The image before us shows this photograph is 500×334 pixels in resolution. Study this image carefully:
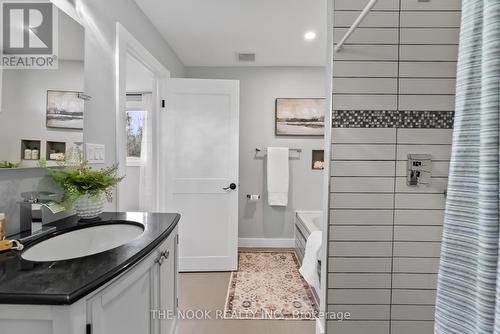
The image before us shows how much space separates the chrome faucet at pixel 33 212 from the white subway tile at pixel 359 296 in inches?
57.9

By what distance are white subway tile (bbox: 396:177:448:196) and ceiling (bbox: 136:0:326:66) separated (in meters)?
1.43

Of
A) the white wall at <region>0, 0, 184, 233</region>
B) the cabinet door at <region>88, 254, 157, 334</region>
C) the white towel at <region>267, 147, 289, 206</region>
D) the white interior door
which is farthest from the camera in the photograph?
the white towel at <region>267, 147, 289, 206</region>

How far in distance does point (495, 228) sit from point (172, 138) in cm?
260

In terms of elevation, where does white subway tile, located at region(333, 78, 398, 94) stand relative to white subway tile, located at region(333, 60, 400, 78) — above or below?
below

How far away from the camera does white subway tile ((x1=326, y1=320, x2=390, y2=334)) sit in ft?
5.08

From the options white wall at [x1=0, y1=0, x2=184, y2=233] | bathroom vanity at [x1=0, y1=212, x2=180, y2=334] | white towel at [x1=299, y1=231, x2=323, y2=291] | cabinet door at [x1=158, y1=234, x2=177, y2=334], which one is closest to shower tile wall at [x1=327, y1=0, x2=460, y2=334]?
white towel at [x1=299, y1=231, x2=323, y2=291]

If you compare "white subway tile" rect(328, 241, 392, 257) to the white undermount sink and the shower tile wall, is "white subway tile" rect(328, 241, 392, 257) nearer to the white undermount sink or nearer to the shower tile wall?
the shower tile wall

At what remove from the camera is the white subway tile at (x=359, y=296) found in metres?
1.54

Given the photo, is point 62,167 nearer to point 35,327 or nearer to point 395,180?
point 35,327

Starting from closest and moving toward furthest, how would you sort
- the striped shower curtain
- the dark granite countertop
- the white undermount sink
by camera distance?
the striped shower curtain, the dark granite countertop, the white undermount sink

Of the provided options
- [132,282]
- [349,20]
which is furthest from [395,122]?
[132,282]

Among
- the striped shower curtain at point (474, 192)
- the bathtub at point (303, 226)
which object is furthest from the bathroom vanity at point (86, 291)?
the bathtub at point (303, 226)

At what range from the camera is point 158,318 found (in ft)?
3.82

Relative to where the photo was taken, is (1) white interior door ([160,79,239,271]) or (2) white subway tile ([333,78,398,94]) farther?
(1) white interior door ([160,79,239,271])
